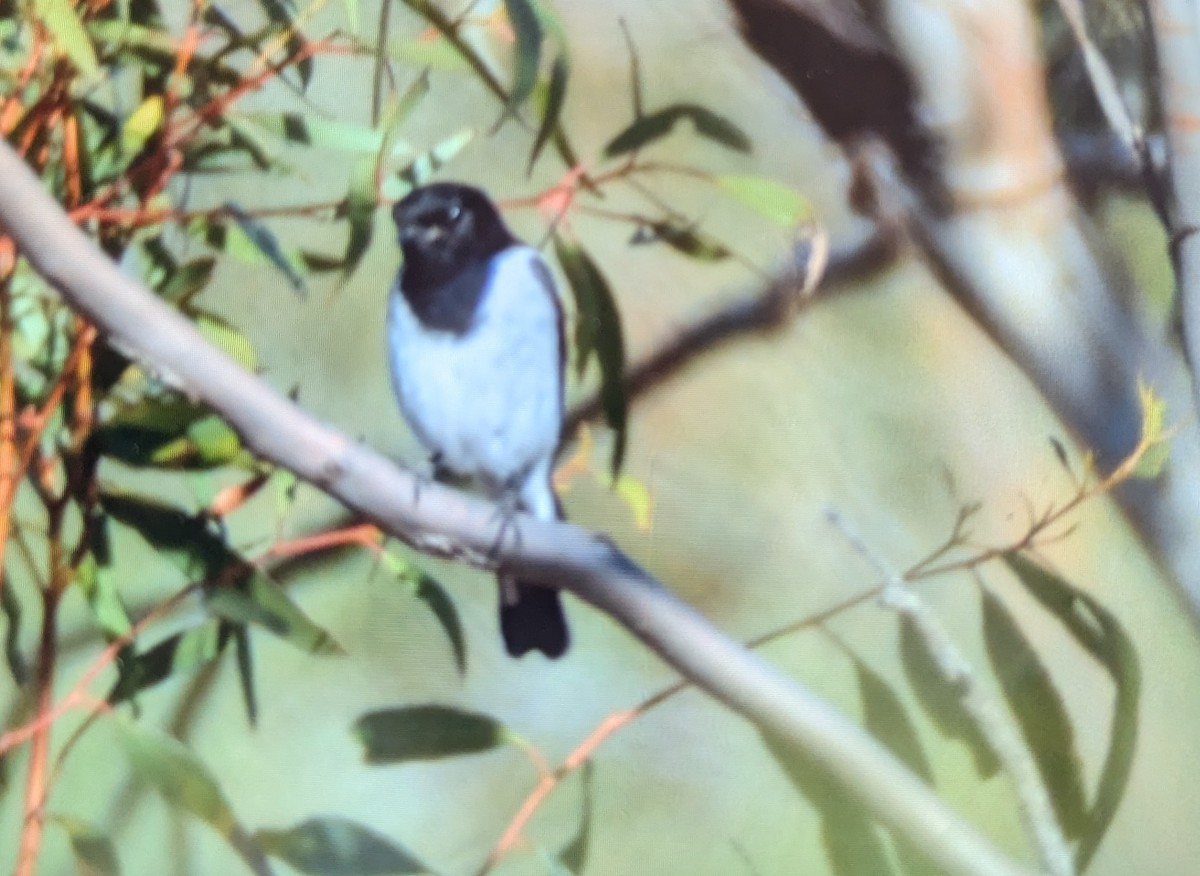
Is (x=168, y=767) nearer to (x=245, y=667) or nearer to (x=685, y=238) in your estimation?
(x=245, y=667)

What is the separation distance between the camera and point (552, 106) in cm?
59

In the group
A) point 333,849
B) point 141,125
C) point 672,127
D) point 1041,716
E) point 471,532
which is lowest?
point 1041,716

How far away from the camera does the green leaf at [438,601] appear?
59 centimetres

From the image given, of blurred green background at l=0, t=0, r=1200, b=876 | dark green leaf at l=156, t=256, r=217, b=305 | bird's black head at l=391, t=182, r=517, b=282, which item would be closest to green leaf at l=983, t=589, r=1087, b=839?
blurred green background at l=0, t=0, r=1200, b=876

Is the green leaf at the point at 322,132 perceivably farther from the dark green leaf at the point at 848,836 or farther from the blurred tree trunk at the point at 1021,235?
the dark green leaf at the point at 848,836

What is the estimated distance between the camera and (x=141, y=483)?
573 mm

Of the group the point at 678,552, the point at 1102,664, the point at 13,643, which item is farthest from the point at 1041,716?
the point at 13,643

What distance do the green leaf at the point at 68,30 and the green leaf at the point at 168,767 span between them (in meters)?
0.35

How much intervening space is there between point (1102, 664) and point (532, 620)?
0.33 metres

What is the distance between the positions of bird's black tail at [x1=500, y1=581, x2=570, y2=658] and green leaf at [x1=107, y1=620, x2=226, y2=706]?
0.15 metres

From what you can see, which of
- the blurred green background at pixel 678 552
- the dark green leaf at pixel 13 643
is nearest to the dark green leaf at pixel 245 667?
the blurred green background at pixel 678 552

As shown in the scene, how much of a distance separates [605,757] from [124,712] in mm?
261

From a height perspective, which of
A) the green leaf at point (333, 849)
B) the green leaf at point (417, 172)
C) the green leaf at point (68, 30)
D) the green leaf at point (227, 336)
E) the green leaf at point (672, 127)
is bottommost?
the green leaf at point (333, 849)

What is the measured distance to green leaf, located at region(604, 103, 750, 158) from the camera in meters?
0.60
